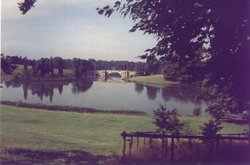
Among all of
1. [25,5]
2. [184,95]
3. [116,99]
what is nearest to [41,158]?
[25,5]

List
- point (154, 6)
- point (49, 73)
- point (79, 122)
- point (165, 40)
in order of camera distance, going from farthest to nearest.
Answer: point (49, 73), point (79, 122), point (165, 40), point (154, 6)

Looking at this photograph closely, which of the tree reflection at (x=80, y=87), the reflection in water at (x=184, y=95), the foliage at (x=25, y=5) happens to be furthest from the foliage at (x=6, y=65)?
the tree reflection at (x=80, y=87)

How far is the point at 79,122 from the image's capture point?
1590 inches

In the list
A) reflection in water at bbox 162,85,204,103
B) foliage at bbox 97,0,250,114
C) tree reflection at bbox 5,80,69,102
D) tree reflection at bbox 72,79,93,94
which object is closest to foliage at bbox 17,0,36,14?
foliage at bbox 97,0,250,114

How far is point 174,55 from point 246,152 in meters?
4.13

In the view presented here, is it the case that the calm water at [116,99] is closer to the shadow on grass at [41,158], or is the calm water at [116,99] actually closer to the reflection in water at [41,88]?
the reflection in water at [41,88]

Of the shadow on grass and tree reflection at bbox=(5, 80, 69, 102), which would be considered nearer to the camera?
the shadow on grass

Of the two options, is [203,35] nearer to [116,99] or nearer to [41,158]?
[41,158]

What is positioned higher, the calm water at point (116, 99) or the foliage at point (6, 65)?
the foliage at point (6, 65)

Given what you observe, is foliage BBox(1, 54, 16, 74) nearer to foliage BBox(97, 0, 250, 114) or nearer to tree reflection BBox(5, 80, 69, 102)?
foliage BBox(97, 0, 250, 114)

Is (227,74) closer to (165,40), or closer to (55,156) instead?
(165,40)

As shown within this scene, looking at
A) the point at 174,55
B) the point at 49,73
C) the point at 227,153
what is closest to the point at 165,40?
the point at 174,55

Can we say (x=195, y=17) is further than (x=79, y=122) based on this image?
No

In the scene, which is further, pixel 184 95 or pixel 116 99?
pixel 184 95
